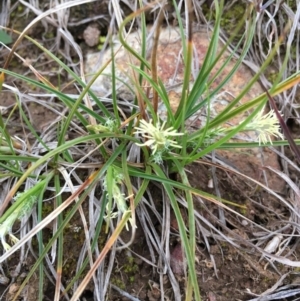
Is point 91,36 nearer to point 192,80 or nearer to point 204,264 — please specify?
point 192,80

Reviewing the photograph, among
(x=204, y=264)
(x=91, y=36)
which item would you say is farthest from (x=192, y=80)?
(x=204, y=264)

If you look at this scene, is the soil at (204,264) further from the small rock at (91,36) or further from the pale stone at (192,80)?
the small rock at (91,36)

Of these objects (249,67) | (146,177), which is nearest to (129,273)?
(146,177)

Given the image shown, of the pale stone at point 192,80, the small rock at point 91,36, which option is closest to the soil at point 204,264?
the pale stone at point 192,80

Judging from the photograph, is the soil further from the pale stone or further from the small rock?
the small rock

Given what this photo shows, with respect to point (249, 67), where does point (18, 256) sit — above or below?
below

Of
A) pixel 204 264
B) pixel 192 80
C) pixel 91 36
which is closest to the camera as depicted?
pixel 204 264

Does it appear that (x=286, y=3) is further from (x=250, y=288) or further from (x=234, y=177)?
(x=250, y=288)

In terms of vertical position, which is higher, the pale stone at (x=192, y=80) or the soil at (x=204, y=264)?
the pale stone at (x=192, y=80)

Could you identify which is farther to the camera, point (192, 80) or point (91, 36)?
point (91, 36)

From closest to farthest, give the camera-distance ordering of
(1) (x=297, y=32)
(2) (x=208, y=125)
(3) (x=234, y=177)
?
(2) (x=208, y=125), (3) (x=234, y=177), (1) (x=297, y=32)

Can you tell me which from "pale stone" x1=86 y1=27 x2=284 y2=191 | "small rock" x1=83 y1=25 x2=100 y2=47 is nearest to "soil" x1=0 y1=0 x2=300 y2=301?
"pale stone" x1=86 y1=27 x2=284 y2=191
